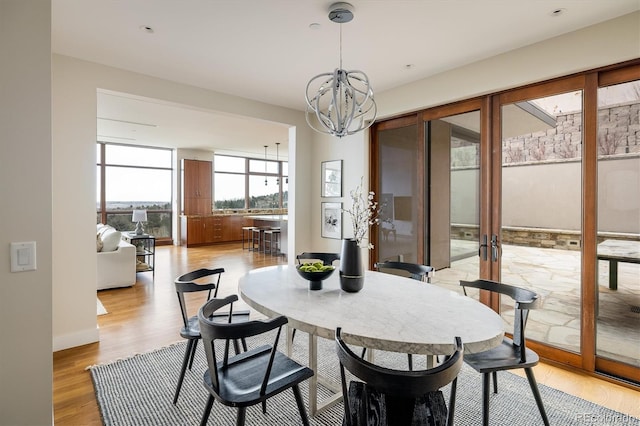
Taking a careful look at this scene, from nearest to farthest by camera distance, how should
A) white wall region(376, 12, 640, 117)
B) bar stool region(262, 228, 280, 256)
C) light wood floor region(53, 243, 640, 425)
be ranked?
light wood floor region(53, 243, 640, 425)
white wall region(376, 12, 640, 117)
bar stool region(262, 228, 280, 256)

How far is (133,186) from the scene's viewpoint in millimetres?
9133

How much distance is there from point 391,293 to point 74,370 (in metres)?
2.57

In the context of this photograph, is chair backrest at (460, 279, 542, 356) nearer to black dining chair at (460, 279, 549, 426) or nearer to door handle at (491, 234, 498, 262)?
black dining chair at (460, 279, 549, 426)

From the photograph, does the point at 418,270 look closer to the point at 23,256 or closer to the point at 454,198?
the point at 454,198

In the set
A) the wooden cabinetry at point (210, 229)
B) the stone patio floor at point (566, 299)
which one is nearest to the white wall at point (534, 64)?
the stone patio floor at point (566, 299)

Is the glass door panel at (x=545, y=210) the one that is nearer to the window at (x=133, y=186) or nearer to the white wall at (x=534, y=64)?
the white wall at (x=534, y=64)

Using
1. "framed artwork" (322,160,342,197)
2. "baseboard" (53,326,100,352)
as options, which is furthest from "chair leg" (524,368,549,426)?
"baseboard" (53,326,100,352)

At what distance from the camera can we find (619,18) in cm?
239

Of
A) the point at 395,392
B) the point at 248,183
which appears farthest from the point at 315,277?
the point at 248,183

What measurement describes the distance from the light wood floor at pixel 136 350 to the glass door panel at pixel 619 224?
34cm

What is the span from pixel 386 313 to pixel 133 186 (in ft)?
30.4

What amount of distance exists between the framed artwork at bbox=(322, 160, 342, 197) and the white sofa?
10.2 feet

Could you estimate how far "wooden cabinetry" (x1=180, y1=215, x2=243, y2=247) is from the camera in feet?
30.5

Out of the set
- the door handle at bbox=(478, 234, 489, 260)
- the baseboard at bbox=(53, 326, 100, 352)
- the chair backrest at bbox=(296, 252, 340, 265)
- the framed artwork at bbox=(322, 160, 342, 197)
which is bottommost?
the baseboard at bbox=(53, 326, 100, 352)
